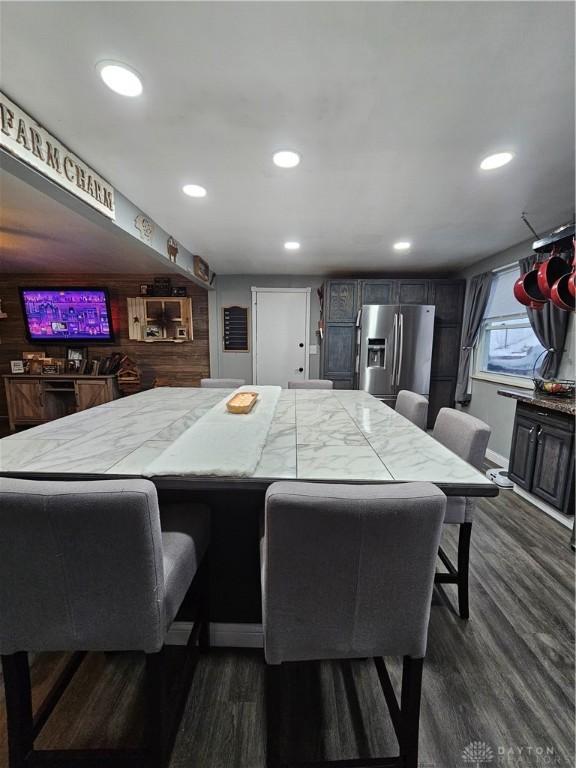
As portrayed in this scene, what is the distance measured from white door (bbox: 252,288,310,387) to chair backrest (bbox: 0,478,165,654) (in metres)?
4.21

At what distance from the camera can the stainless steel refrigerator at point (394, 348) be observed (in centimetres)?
400

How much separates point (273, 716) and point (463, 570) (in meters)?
1.13

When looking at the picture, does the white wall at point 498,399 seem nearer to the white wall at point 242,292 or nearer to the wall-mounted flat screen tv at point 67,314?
the white wall at point 242,292

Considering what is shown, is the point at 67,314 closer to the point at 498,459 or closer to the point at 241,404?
the point at 241,404

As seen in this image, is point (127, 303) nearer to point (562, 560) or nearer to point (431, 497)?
point (431, 497)

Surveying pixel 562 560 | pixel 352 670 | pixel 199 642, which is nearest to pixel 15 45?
pixel 199 642

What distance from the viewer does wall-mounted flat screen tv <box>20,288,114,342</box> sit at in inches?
181

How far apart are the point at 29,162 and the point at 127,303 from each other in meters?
3.53

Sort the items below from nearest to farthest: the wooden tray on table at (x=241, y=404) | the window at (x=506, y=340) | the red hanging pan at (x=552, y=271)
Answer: the wooden tray on table at (x=241, y=404) < the red hanging pan at (x=552, y=271) < the window at (x=506, y=340)

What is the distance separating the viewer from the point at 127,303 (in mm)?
4723

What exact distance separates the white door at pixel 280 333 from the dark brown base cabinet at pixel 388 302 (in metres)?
0.61

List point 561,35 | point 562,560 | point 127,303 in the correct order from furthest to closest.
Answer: point 127,303 → point 562,560 → point 561,35

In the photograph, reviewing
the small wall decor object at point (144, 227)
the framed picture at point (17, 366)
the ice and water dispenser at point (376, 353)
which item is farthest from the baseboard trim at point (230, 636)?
the framed picture at point (17, 366)

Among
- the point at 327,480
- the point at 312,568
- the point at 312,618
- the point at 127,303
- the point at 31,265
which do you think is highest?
the point at 31,265
